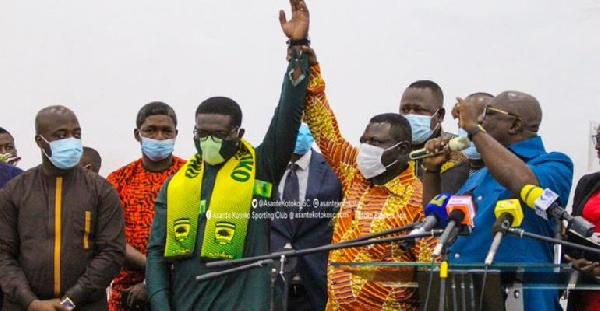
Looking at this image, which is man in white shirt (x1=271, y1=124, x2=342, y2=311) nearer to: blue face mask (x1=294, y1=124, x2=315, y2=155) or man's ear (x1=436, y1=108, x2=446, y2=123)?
blue face mask (x1=294, y1=124, x2=315, y2=155)

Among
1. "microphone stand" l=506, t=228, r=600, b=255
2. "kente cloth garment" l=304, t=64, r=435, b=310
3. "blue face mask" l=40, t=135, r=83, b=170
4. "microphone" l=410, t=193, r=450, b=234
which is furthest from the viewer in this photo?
"blue face mask" l=40, t=135, r=83, b=170

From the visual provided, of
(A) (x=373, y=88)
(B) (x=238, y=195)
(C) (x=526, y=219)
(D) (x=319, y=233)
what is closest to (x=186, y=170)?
(B) (x=238, y=195)

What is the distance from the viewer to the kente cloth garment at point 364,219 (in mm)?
4855

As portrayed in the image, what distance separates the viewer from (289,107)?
4.95 m

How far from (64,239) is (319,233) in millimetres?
1448

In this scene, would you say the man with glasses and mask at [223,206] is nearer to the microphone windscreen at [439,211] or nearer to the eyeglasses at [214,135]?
the eyeglasses at [214,135]

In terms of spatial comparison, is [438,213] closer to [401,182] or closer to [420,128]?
[401,182]

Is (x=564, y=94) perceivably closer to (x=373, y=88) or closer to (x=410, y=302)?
(x=373, y=88)

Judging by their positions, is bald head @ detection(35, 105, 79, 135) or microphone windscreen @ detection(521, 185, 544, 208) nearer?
microphone windscreen @ detection(521, 185, 544, 208)

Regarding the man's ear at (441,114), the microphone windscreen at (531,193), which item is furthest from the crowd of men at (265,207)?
the microphone windscreen at (531,193)

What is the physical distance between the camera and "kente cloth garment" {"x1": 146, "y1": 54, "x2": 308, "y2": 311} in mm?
4918

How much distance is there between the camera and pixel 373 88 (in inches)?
286

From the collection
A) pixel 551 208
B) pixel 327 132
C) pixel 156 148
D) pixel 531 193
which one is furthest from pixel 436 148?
pixel 156 148

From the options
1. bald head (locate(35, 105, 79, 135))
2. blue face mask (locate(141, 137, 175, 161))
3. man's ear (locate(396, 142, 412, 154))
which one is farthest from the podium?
blue face mask (locate(141, 137, 175, 161))
